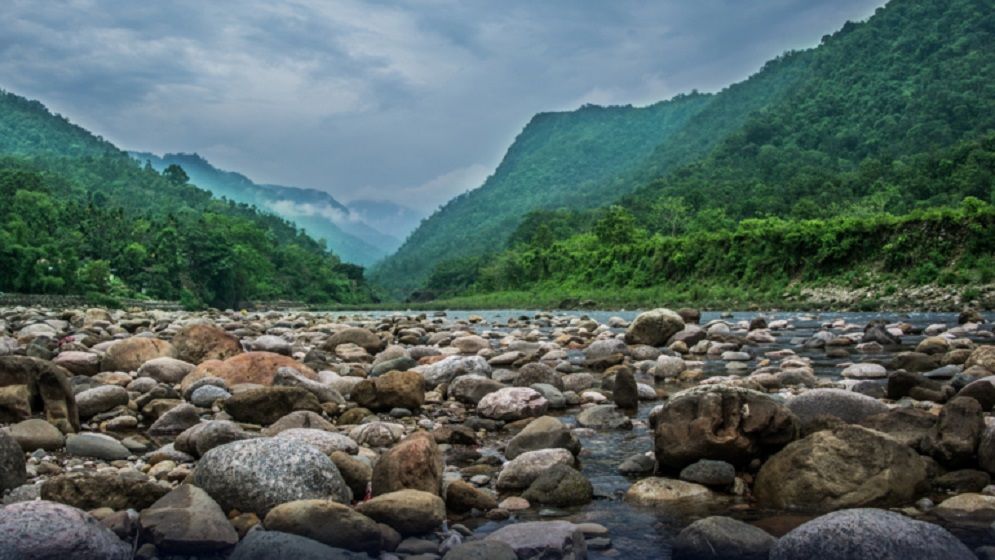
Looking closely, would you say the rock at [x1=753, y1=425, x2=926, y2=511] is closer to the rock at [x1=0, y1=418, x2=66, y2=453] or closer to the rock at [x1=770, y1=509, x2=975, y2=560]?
the rock at [x1=770, y1=509, x2=975, y2=560]

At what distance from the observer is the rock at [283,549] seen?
4.48 meters

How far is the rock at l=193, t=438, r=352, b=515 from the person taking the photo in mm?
5379

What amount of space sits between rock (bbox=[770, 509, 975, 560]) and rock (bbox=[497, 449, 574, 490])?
7.88ft

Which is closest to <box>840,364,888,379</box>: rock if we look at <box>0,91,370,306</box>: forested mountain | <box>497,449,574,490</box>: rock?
<box>497,449,574,490</box>: rock

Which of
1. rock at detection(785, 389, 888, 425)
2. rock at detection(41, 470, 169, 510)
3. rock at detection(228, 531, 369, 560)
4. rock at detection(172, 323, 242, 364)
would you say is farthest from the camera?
rock at detection(172, 323, 242, 364)

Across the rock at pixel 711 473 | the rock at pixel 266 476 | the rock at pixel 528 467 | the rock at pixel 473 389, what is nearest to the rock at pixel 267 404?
the rock at pixel 473 389

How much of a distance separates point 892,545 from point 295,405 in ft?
21.7

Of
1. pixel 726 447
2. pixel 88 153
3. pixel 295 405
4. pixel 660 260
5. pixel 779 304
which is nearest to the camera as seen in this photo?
pixel 726 447

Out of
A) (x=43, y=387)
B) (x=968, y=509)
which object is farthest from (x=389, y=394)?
(x=968, y=509)

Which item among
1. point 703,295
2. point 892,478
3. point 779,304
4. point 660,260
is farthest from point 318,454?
point 660,260

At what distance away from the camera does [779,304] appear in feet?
140

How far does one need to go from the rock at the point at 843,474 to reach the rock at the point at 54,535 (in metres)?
4.75

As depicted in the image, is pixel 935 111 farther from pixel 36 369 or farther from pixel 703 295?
pixel 36 369

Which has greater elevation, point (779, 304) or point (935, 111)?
point (935, 111)
